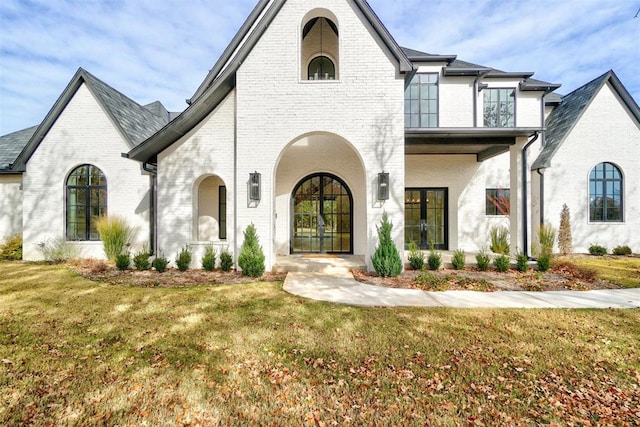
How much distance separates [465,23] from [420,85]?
2.75 meters

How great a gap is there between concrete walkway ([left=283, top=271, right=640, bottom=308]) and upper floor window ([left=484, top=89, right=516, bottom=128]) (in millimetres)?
7976

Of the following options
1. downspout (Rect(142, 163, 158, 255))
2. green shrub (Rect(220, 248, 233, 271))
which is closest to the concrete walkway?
green shrub (Rect(220, 248, 233, 271))

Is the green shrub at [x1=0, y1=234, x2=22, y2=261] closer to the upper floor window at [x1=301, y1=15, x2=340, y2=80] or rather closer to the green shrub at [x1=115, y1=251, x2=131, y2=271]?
the green shrub at [x1=115, y1=251, x2=131, y2=271]

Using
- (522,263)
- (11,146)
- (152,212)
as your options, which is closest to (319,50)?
(152,212)

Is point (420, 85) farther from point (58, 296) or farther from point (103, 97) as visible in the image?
point (58, 296)

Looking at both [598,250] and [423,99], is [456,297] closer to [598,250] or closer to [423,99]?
[423,99]

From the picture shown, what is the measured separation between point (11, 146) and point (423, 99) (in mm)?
18108

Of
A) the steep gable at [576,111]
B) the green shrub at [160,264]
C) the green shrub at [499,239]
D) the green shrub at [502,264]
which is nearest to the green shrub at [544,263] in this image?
the green shrub at [502,264]

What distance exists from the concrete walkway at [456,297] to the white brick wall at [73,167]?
285 inches

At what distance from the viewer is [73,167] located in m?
10.2

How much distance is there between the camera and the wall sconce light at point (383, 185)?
7.40 m

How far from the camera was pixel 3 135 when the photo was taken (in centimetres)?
1335

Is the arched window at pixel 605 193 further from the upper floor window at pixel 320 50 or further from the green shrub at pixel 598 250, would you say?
the upper floor window at pixel 320 50

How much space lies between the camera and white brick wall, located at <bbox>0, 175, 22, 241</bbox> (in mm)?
11141
